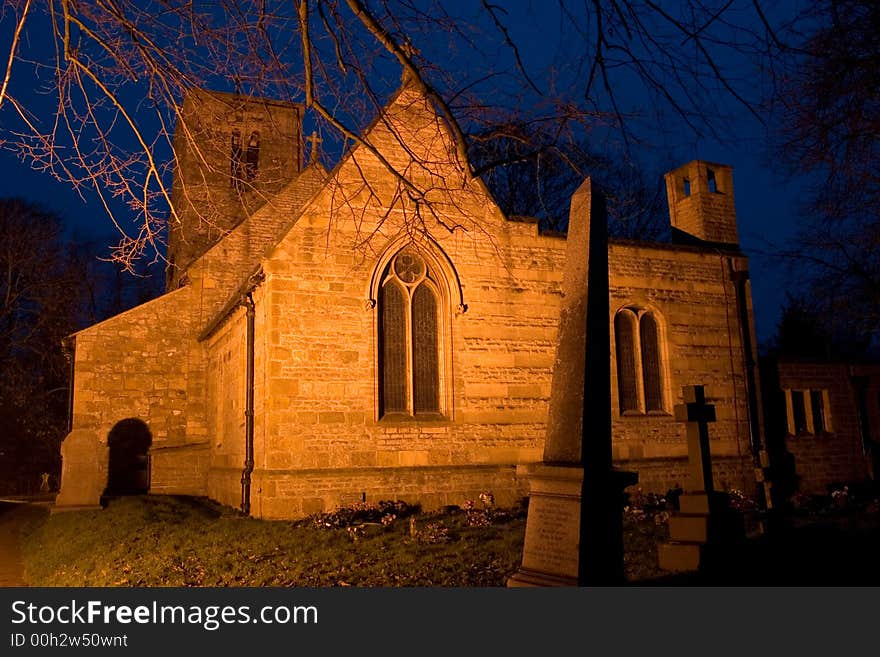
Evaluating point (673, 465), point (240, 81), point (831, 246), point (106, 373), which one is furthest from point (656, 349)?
point (106, 373)

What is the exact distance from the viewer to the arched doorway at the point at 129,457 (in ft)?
65.0

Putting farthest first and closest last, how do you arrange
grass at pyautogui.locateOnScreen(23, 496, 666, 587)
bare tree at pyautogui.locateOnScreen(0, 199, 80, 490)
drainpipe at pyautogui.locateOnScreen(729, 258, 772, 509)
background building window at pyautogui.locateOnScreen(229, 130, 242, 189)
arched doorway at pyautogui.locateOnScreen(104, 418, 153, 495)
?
bare tree at pyautogui.locateOnScreen(0, 199, 80, 490) → arched doorway at pyautogui.locateOnScreen(104, 418, 153, 495) → drainpipe at pyautogui.locateOnScreen(729, 258, 772, 509) → grass at pyautogui.locateOnScreen(23, 496, 666, 587) → background building window at pyautogui.locateOnScreen(229, 130, 242, 189)

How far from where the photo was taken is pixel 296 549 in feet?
32.2

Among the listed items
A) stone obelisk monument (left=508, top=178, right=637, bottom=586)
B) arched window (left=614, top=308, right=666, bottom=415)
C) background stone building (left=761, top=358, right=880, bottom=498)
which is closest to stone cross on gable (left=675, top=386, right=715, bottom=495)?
stone obelisk monument (left=508, top=178, right=637, bottom=586)

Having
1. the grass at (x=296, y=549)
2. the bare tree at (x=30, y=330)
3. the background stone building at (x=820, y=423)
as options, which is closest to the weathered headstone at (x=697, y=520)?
the grass at (x=296, y=549)

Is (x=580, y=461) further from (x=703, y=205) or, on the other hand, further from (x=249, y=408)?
(x=703, y=205)

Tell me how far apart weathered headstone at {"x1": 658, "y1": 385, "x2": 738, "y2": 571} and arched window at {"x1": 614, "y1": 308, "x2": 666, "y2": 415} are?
7.13 metres

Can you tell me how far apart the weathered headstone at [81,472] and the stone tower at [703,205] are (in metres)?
16.4

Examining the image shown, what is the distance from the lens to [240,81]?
19.0 ft

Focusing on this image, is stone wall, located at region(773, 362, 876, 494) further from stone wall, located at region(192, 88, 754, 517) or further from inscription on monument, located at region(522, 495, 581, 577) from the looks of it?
inscription on monument, located at region(522, 495, 581, 577)

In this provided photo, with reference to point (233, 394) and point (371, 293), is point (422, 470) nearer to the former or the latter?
point (371, 293)

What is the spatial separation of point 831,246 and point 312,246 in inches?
449

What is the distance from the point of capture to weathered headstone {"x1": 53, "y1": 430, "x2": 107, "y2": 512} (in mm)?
15383

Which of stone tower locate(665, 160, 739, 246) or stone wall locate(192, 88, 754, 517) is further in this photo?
stone tower locate(665, 160, 739, 246)
